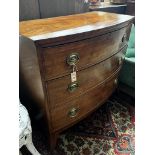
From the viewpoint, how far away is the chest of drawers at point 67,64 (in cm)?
80

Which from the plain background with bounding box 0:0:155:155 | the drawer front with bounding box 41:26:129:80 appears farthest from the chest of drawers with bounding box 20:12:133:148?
the plain background with bounding box 0:0:155:155

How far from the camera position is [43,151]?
1.22 metres

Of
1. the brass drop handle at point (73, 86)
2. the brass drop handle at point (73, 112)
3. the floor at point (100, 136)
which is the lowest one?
the floor at point (100, 136)

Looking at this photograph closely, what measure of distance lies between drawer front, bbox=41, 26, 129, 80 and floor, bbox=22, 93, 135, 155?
0.63 metres

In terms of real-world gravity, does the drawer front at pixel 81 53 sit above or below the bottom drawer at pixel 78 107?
above

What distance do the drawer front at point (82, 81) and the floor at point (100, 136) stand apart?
1.45 feet

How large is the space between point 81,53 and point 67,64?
10cm

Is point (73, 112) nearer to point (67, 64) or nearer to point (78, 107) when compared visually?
point (78, 107)

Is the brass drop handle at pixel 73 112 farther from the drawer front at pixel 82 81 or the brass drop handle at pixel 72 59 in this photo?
the brass drop handle at pixel 72 59

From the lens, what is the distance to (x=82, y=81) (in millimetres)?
1039

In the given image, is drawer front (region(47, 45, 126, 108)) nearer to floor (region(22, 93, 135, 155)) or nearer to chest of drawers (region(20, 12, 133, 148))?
chest of drawers (region(20, 12, 133, 148))
